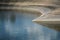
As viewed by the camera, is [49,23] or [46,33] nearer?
[46,33]

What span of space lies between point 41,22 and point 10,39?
3.01m

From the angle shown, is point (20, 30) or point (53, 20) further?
point (53, 20)

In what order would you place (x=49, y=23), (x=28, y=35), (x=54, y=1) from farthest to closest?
(x=54, y=1), (x=49, y=23), (x=28, y=35)

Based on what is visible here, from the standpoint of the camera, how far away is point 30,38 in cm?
719

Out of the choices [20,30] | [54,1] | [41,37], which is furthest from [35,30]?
[54,1]

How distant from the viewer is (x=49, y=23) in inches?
372

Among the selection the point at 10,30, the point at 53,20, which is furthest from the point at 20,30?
the point at 53,20

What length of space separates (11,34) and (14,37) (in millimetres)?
536

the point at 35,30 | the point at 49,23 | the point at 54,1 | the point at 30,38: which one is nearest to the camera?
the point at 30,38

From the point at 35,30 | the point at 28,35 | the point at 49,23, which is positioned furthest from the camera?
the point at 49,23

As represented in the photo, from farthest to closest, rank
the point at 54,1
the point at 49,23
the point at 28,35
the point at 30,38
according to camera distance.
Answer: the point at 54,1 → the point at 49,23 → the point at 28,35 → the point at 30,38

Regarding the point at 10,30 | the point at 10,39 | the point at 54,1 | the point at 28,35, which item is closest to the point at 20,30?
the point at 10,30

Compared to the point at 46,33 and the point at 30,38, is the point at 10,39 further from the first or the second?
the point at 46,33

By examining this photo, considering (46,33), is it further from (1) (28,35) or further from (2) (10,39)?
(2) (10,39)
